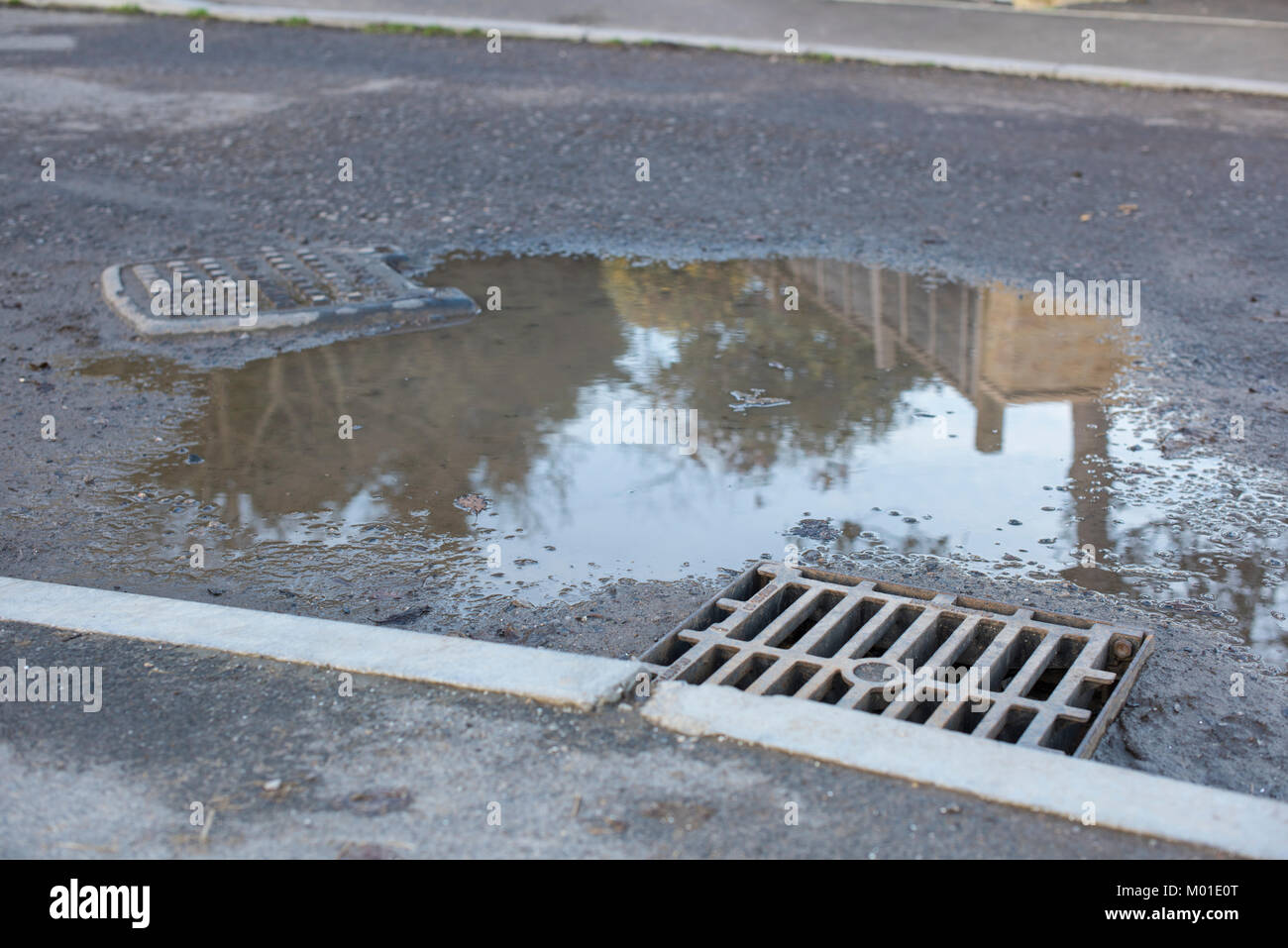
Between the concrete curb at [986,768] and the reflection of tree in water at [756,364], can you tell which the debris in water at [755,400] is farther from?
the concrete curb at [986,768]

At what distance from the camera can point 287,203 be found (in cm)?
765

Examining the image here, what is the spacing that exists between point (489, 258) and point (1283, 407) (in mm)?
4005

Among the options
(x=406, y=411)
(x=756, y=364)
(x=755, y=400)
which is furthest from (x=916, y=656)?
(x=406, y=411)

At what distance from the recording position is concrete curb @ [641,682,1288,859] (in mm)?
2447

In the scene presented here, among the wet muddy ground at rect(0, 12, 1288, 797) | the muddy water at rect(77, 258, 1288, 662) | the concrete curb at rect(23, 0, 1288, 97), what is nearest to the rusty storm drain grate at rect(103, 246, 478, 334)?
the wet muddy ground at rect(0, 12, 1288, 797)

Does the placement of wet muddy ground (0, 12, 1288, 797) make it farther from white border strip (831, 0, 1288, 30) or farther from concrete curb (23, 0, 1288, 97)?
white border strip (831, 0, 1288, 30)

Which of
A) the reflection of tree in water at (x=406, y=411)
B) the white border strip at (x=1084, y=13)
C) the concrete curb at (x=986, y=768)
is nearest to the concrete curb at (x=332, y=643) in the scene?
the concrete curb at (x=986, y=768)

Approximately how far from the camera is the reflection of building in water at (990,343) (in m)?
4.87

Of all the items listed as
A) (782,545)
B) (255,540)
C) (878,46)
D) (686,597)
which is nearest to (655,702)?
(686,597)

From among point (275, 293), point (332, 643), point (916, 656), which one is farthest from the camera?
point (275, 293)

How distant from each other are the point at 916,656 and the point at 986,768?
698mm

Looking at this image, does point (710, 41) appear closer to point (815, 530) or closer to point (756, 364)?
point (756, 364)

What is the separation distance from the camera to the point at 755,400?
5.00 meters

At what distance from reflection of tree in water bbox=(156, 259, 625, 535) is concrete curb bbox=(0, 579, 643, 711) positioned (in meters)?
0.85
